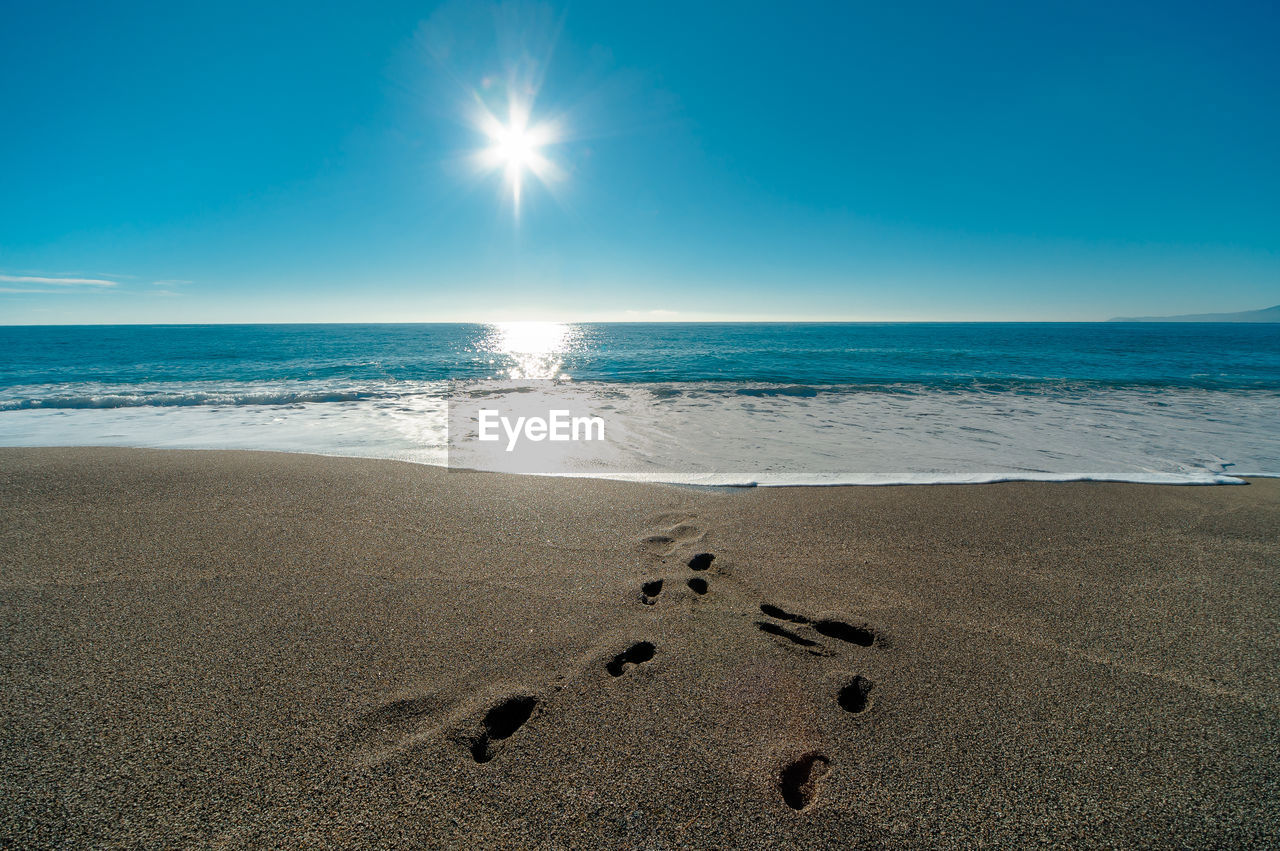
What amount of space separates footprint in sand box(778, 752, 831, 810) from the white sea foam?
3379mm

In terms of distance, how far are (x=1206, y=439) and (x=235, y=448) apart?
46.8ft

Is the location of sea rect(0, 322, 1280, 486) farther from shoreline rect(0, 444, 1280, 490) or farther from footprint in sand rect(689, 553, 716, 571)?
footprint in sand rect(689, 553, 716, 571)

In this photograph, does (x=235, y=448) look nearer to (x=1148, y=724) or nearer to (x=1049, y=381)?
(x=1148, y=724)

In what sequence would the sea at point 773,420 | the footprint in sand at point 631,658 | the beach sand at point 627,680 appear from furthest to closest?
the sea at point 773,420, the footprint in sand at point 631,658, the beach sand at point 627,680

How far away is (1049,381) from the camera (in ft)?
58.4

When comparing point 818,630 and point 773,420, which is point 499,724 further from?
point 773,420

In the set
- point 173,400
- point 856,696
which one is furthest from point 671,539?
point 173,400

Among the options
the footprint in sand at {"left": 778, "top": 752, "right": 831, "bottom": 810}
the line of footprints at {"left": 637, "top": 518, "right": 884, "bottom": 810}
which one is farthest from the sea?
the footprint in sand at {"left": 778, "top": 752, "right": 831, "bottom": 810}

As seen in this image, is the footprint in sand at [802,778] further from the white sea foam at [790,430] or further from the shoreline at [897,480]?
the white sea foam at [790,430]

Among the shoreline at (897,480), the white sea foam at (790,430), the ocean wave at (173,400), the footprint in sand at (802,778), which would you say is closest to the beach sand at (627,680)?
the footprint in sand at (802,778)

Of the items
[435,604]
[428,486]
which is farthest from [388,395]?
[435,604]

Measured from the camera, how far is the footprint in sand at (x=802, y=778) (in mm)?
1748

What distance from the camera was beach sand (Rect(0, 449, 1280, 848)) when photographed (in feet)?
5.52

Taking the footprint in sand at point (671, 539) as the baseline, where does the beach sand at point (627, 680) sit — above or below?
below
